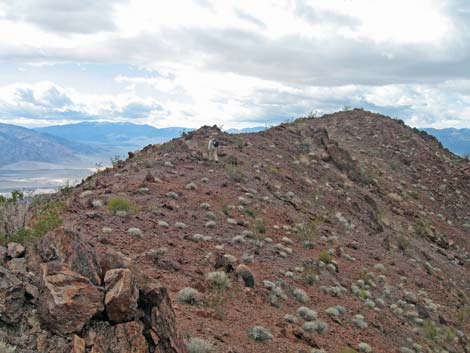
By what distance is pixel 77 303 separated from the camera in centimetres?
602

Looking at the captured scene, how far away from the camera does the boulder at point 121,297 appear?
633 centimetres

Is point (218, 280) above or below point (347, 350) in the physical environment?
above

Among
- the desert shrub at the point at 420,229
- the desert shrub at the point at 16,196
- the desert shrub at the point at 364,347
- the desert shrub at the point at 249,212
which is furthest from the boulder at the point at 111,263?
the desert shrub at the point at 420,229

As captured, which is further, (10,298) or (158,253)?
(158,253)

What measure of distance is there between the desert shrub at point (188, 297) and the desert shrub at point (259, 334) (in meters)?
1.24

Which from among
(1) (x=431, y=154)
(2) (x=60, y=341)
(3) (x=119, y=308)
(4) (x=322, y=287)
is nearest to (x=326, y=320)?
(4) (x=322, y=287)

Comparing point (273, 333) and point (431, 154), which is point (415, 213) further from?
point (273, 333)

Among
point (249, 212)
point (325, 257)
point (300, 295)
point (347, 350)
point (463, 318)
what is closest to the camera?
point (347, 350)

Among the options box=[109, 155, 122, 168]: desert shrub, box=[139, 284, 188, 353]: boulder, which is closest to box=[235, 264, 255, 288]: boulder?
box=[139, 284, 188, 353]: boulder

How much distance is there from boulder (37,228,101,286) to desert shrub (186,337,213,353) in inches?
72.2

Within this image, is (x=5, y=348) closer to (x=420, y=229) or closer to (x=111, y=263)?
(x=111, y=263)

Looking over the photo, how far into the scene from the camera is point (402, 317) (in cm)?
1433

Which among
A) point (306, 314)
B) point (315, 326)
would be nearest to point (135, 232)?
point (306, 314)

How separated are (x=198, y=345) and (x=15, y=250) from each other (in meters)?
3.10
